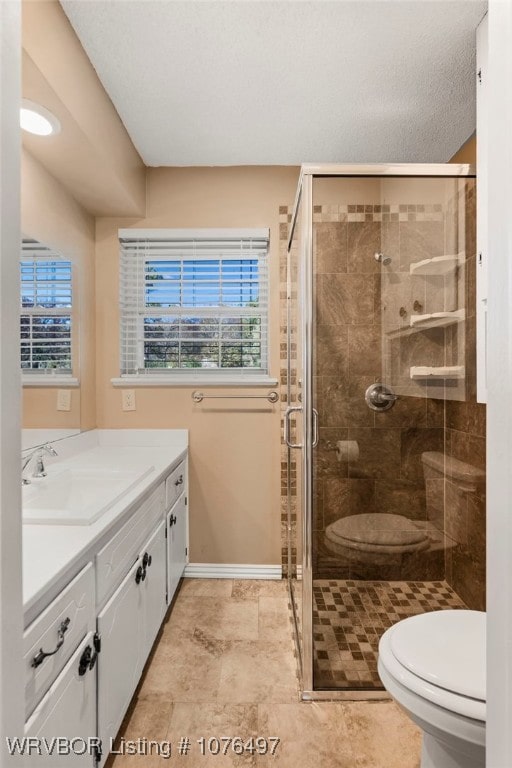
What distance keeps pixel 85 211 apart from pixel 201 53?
3.97ft

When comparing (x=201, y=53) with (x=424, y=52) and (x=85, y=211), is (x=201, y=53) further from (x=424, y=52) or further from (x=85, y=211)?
(x=85, y=211)

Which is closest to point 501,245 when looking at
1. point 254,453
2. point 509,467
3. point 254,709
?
point 509,467

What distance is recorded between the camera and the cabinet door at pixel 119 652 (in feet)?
4.06

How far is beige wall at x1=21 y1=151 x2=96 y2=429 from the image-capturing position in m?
1.92

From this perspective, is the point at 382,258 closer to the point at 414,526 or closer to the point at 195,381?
the point at 414,526

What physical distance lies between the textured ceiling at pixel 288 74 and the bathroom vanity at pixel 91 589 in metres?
1.72

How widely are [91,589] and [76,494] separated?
2.19ft

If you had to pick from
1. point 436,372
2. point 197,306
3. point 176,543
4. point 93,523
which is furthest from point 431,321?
point 176,543

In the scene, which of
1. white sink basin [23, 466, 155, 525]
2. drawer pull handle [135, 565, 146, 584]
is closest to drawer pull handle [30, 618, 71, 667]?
white sink basin [23, 466, 155, 525]

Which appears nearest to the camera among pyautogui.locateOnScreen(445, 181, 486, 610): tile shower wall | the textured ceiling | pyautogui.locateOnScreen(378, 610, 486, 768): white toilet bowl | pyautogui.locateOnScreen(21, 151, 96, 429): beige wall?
pyautogui.locateOnScreen(378, 610, 486, 768): white toilet bowl

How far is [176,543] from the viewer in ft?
7.61

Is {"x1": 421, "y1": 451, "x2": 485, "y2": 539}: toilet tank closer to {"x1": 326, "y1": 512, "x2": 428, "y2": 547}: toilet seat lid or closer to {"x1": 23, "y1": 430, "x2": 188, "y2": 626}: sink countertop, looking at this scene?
{"x1": 326, "y1": 512, "x2": 428, "y2": 547}: toilet seat lid

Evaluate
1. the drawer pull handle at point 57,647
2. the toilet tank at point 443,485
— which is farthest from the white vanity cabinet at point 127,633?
the toilet tank at point 443,485

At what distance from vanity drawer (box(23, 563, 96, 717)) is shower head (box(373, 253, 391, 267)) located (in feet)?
4.71
